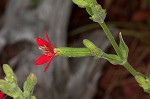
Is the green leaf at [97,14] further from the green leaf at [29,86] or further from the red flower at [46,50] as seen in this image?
the green leaf at [29,86]

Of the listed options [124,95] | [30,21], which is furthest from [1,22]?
[124,95]

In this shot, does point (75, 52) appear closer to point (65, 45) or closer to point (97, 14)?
point (97, 14)

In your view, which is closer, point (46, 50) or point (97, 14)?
point (97, 14)

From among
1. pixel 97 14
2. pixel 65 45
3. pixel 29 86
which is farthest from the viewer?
pixel 65 45

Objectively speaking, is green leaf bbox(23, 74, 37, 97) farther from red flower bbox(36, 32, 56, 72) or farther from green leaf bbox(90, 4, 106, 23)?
green leaf bbox(90, 4, 106, 23)

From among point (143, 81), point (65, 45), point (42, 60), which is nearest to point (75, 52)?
point (42, 60)

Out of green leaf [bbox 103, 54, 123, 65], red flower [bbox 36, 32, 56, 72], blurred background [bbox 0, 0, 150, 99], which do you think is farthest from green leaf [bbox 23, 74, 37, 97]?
blurred background [bbox 0, 0, 150, 99]

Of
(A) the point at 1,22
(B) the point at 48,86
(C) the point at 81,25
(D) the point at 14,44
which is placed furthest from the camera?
(C) the point at 81,25

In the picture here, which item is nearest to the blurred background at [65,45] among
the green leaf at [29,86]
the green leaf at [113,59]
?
the green leaf at [29,86]

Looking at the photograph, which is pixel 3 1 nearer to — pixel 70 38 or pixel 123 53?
pixel 70 38
